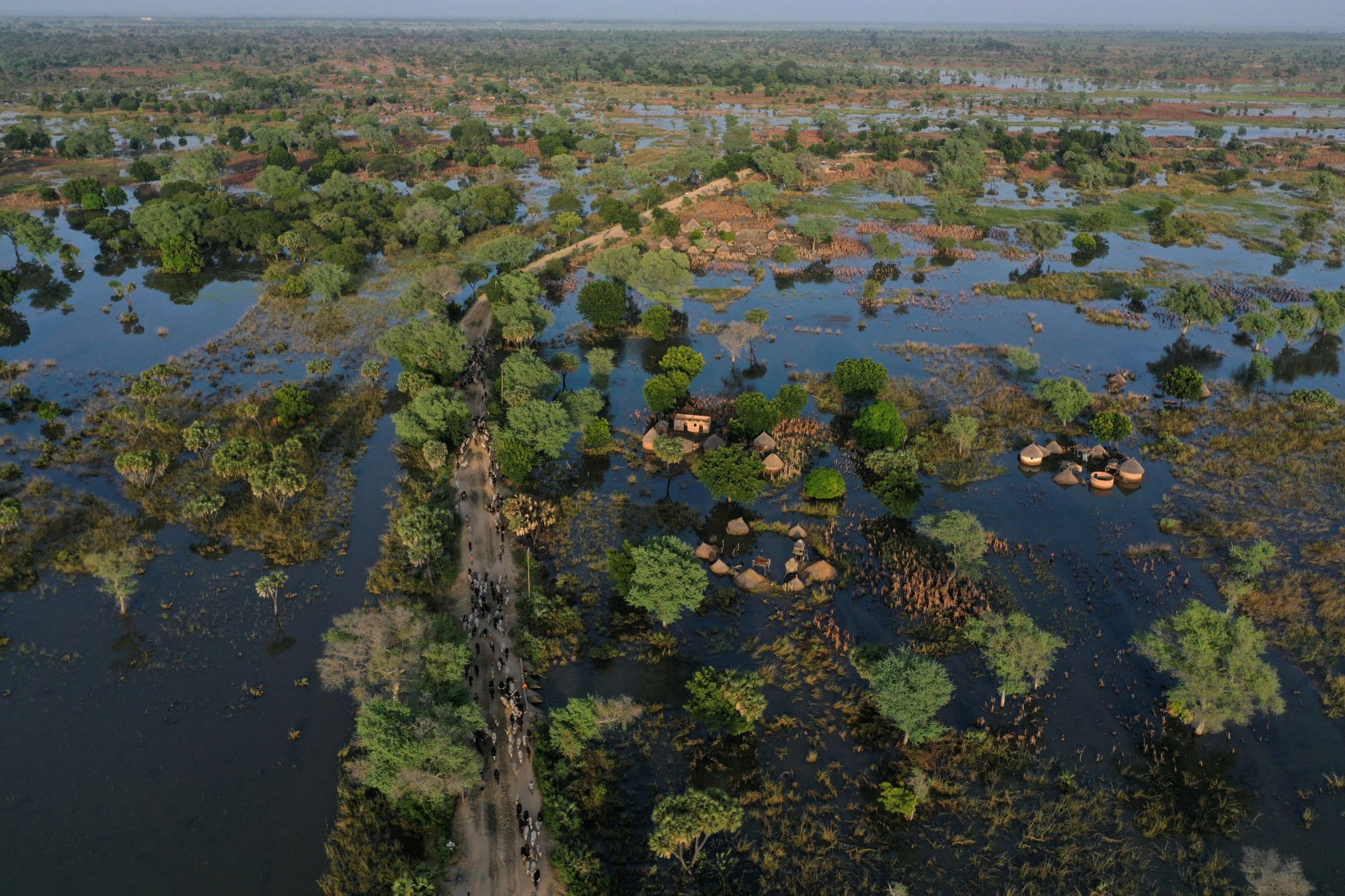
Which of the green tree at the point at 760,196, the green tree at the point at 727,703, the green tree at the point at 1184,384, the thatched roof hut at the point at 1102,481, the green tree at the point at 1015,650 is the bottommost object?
the green tree at the point at 727,703

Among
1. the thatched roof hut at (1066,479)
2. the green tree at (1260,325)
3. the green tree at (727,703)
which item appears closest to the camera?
the green tree at (727,703)

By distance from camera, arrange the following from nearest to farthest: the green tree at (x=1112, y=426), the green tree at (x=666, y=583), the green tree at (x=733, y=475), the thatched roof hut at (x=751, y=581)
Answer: the green tree at (x=666, y=583), the thatched roof hut at (x=751, y=581), the green tree at (x=733, y=475), the green tree at (x=1112, y=426)

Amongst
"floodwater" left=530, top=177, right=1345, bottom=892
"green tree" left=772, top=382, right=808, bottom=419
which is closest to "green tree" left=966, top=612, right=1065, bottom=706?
"floodwater" left=530, top=177, right=1345, bottom=892

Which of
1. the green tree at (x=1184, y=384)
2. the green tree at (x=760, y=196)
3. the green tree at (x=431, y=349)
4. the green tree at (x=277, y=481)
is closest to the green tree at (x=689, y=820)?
the green tree at (x=277, y=481)

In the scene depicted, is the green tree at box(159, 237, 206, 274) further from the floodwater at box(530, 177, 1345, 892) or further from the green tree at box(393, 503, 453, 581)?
the green tree at box(393, 503, 453, 581)

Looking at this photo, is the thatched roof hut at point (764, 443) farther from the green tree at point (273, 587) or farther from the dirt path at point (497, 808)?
the green tree at point (273, 587)

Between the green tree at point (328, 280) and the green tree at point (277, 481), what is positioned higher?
the green tree at point (328, 280)

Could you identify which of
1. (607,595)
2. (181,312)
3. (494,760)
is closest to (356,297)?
(181,312)

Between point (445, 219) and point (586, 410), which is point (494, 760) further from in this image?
point (445, 219)
